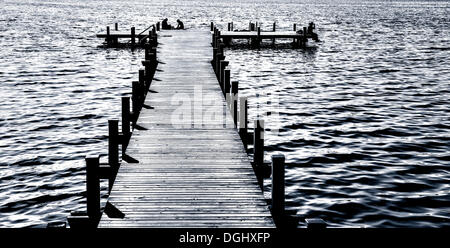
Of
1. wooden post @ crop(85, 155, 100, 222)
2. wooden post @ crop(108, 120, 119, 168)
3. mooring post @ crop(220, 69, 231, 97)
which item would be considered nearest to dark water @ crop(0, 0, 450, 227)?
wooden post @ crop(108, 120, 119, 168)

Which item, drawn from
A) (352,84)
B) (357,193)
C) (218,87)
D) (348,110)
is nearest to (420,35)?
(352,84)

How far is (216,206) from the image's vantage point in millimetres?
9383

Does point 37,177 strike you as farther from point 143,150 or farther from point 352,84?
point 352,84

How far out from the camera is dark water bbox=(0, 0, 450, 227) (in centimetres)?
1379

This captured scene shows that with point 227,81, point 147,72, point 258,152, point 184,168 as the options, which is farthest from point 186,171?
point 147,72

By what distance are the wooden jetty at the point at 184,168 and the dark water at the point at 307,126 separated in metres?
1.88

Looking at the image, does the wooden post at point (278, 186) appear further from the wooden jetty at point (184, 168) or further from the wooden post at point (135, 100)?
the wooden post at point (135, 100)

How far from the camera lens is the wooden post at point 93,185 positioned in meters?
8.91

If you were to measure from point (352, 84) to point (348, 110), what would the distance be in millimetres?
6865

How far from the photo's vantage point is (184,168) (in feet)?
37.2

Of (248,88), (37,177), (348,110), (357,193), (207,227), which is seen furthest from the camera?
(248,88)

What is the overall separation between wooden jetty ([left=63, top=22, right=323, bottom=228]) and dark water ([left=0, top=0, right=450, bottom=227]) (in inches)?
74.1

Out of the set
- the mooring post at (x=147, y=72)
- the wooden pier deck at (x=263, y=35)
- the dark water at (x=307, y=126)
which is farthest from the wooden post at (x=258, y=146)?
the wooden pier deck at (x=263, y=35)
